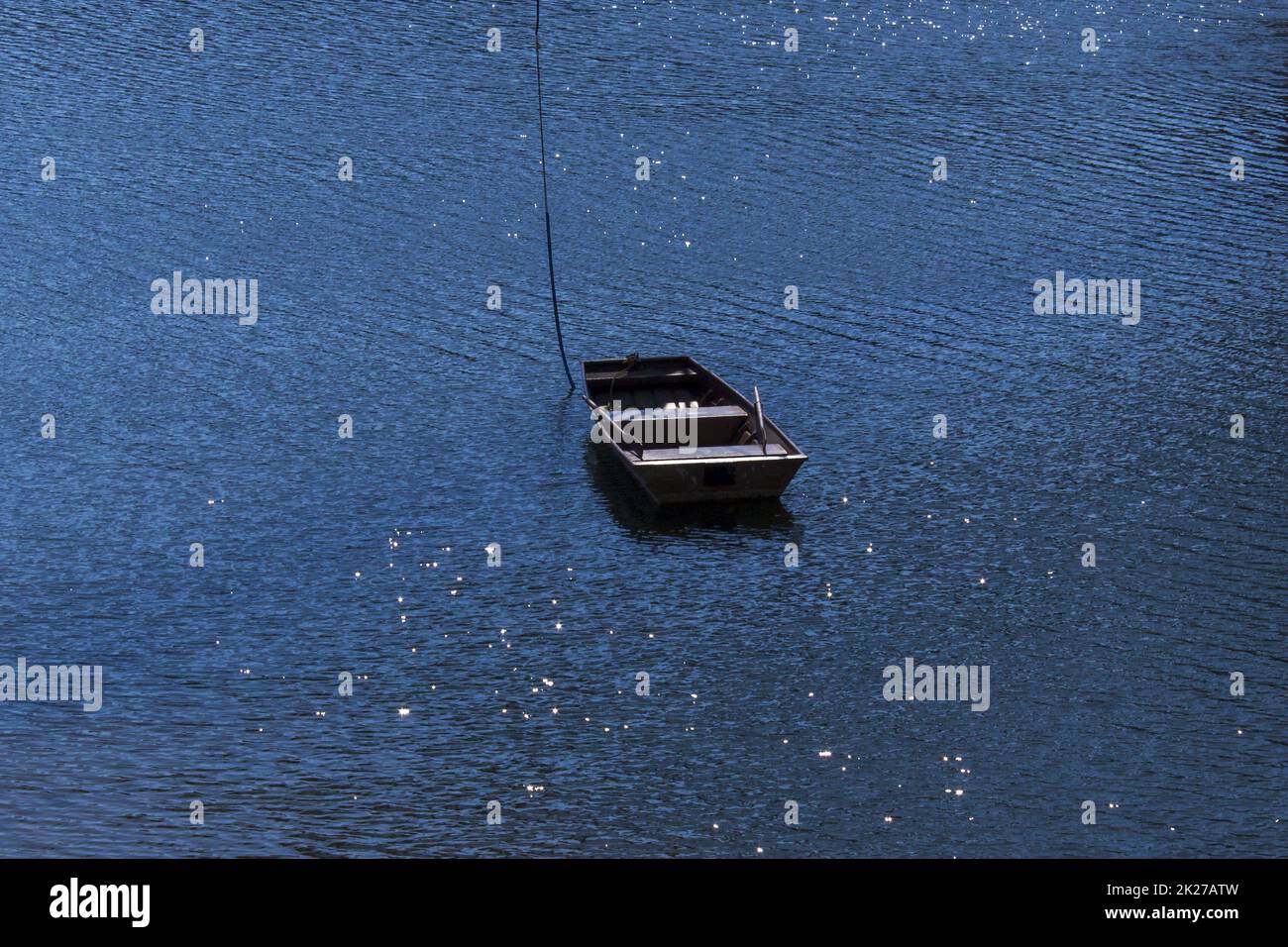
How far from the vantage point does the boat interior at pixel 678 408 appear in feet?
124

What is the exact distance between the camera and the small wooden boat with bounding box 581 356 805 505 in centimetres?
3650

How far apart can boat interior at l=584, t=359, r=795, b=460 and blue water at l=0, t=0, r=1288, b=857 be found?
123cm

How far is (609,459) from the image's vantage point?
130 feet

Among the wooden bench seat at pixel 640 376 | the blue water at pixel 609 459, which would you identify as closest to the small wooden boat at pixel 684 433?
the wooden bench seat at pixel 640 376

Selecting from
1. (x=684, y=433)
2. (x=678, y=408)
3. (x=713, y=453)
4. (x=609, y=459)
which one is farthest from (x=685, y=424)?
(x=609, y=459)

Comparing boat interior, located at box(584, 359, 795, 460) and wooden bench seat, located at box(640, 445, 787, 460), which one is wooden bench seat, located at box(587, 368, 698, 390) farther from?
wooden bench seat, located at box(640, 445, 787, 460)

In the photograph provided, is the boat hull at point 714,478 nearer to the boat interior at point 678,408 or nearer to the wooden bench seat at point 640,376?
the boat interior at point 678,408

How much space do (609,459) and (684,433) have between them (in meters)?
2.14

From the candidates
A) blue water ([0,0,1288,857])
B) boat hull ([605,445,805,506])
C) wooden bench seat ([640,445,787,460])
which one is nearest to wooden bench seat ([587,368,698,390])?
blue water ([0,0,1288,857])

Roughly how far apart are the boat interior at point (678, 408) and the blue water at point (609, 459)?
48.6 inches

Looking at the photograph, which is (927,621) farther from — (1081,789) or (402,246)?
(402,246)

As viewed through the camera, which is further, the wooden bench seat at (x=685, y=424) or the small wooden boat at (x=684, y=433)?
the wooden bench seat at (x=685, y=424)

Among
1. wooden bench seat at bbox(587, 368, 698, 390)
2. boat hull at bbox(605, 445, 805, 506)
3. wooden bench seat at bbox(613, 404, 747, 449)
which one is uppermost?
wooden bench seat at bbox(587, 368, 698, 390)

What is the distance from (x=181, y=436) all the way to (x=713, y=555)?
525 inches
